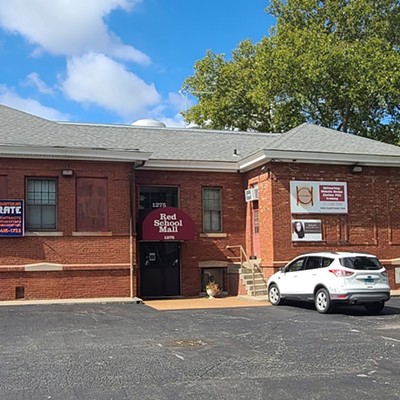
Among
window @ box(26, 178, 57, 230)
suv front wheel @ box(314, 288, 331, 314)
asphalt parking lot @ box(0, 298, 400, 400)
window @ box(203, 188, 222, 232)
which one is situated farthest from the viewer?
window @ box(203, 188, 222, 232)

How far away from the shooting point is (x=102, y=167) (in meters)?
19.7

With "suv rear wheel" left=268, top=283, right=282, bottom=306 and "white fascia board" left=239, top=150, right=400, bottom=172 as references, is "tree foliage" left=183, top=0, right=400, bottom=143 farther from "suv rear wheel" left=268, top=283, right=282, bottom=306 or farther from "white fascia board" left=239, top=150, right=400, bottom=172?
"suv rear wheel" left=268, top=283, right=282, bottom=306

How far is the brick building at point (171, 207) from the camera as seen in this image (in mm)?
18875

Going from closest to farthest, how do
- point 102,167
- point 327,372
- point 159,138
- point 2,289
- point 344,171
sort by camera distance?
1. point 327,372
2. point 2,289
3. point 102,167
4. point 344,171
5. point 159,138

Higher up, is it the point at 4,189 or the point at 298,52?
the point at 298,52

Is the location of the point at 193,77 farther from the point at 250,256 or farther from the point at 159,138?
the point at 250,256

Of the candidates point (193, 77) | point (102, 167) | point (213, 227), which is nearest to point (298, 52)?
point (193, 77)

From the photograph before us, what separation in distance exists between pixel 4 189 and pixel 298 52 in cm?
2252

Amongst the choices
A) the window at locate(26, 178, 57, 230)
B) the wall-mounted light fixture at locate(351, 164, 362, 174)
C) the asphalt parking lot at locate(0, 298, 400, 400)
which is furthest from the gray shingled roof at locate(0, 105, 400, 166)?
the asphalt parking lot at locate(0, 298, 400, 400)

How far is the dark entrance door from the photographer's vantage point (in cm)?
2136

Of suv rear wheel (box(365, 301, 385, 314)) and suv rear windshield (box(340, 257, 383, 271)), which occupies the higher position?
suv rear windshield (box(340, 257, 383, 271))

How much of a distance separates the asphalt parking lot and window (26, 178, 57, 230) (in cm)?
465

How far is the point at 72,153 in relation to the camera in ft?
62.5

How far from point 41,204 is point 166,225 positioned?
4415mm
